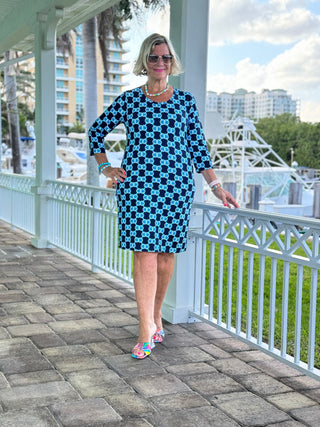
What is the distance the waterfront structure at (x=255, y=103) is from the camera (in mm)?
40188

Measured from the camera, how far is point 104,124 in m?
3.20

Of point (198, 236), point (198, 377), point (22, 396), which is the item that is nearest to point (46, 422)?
point (22, 396)

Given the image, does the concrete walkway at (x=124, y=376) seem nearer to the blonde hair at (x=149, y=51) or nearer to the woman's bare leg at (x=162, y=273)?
the woman's bare leg at (x=162, y=273)

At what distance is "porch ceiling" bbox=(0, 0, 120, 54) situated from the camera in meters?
6.17

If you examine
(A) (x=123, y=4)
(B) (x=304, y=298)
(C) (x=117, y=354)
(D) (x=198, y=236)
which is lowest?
(B) (x=304, y=298)

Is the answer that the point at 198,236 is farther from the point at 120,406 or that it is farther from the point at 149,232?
the point at 120,406

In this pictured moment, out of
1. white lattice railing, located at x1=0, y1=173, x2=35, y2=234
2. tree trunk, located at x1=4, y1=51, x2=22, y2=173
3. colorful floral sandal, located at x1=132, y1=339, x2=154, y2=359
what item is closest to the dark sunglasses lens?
colorful floral sandal, located at x1=132, y1=339, x2=154, y2=359

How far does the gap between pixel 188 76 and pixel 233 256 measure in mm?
2675

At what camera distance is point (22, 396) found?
8.41 feet

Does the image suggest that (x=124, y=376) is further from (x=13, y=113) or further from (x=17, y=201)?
(x=13, y=113)

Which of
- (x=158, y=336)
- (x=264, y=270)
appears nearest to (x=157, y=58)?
(x=264, y=270)

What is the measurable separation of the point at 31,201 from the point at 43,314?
3939 millimetres

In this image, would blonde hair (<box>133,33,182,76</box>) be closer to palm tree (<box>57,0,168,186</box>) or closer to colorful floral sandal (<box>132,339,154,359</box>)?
colorful floral sandal (<box>132,339,154,359</box>)

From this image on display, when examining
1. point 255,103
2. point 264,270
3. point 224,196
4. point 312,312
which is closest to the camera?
point 312,312
